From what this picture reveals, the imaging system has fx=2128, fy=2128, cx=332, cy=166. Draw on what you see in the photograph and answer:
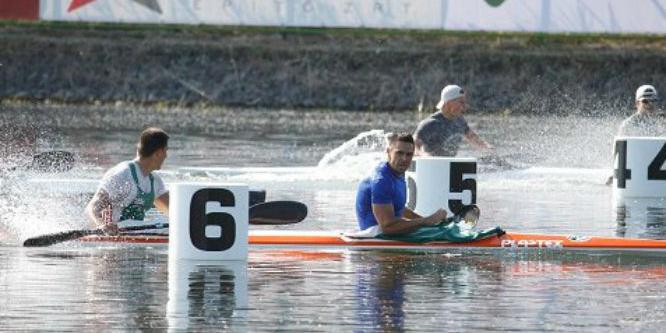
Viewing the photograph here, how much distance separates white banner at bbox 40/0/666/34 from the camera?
41.5m

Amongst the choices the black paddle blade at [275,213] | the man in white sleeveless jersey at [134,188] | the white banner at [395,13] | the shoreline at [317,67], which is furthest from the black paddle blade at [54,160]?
the shoreline at [317,67]

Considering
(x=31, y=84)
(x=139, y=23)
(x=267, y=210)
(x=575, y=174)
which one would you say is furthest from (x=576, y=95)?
(x=267, y=210)

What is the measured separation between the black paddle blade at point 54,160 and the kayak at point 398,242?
19.5 feet

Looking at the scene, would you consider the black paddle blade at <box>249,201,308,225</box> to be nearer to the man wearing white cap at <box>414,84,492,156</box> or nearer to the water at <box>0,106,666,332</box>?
the water at <box>0,106,666,332</box>

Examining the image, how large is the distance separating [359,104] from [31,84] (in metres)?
7.44

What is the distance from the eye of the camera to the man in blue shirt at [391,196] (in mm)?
17453

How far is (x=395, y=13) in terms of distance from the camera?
1687 inches

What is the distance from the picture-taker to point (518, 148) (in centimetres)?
3581

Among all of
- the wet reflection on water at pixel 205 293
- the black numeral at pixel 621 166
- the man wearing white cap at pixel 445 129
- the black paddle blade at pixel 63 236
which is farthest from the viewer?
the black numeral at pixel 621 166

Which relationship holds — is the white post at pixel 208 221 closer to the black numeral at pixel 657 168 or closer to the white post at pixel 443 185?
the white post at pixel 443 185

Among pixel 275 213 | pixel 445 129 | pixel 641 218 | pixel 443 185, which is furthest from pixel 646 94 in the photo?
pixel 275 213

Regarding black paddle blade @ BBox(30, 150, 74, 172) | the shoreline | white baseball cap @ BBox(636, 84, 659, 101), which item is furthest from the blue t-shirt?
the shoreline

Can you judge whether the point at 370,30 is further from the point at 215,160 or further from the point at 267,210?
the point at 267,210

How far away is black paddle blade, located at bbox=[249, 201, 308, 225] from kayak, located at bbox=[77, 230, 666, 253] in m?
0.16
